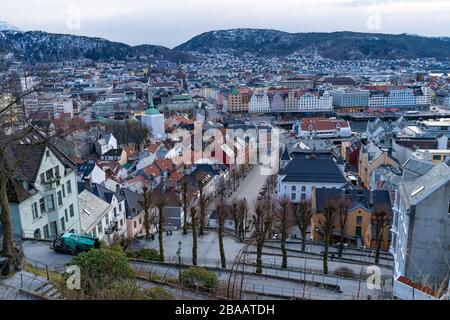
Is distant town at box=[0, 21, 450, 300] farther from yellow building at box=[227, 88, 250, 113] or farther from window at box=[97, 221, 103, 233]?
yellow building at box=[227, 88, 250, 113]

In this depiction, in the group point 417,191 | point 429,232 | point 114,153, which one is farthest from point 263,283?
point 114,153

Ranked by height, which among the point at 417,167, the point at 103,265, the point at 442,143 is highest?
the point at 103,265

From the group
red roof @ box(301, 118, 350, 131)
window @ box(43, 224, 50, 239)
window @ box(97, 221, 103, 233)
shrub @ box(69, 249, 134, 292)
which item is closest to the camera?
shrub @ box(69, 249, 134, 292)

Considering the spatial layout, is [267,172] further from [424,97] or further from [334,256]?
[424,97]

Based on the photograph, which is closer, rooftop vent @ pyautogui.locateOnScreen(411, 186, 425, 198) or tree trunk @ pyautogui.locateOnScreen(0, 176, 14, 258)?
tree trunk @ pyautogui.locateOnScreen(0, 176, 14, 258)

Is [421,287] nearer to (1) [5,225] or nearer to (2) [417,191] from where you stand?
(2) [417,191]

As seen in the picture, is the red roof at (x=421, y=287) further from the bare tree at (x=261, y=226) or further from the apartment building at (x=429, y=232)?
the bare tree at (x=261, y=226)

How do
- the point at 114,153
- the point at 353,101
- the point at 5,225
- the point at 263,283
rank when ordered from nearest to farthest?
the point at 5,225
the point at 263,283
the point at 114,153
the point at 353,101

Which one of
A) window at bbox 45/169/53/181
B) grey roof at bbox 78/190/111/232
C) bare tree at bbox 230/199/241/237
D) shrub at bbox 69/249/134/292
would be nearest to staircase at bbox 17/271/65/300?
shrub at bbox 69/249/134/292
